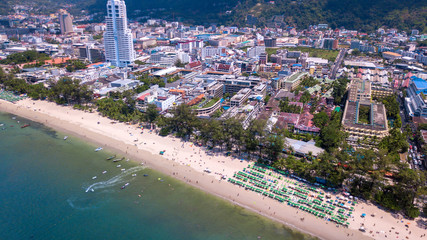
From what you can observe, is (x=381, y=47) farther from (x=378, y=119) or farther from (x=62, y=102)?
(x=62, y=102)

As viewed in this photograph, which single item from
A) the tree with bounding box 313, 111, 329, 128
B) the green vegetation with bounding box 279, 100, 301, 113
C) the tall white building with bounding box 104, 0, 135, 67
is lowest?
the tree with bounding box 313, 111, 329, 128

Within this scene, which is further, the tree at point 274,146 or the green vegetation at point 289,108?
the green vegetation at point 289,108

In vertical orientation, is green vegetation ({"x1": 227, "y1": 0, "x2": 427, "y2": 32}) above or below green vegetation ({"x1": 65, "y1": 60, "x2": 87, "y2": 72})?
above

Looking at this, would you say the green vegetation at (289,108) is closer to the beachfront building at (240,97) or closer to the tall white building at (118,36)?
the beachfront building at (240,97)

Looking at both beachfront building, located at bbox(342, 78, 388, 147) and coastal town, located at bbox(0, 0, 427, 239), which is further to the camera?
beachfront building, located at bbox(342, 78, 388, 147)

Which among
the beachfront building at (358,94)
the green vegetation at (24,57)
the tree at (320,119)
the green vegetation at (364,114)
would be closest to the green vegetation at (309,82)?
the beachfront building at (358,94)

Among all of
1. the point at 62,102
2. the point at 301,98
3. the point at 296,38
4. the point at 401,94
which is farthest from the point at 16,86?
the point at 296,38

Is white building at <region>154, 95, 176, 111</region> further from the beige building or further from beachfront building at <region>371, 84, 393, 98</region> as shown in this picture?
beachfront building at <region>371, 84, 393, 98</region>

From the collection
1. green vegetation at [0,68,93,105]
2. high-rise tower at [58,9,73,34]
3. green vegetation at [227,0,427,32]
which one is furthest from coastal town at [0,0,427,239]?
high-rise tower at [58,9,73,34]
